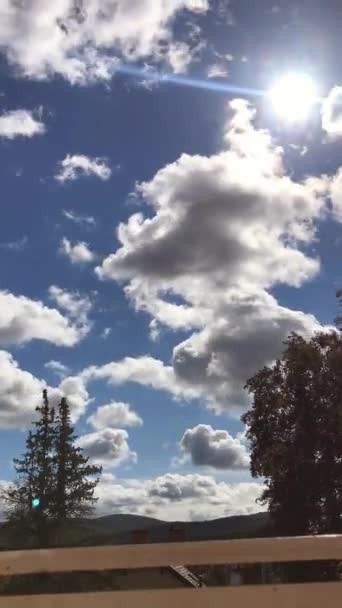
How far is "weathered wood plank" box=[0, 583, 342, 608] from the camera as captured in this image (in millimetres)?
3695

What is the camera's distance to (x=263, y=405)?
99.2 ft

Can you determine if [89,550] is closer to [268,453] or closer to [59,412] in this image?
[268,453]

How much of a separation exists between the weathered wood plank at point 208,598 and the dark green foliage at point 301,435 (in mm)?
23377

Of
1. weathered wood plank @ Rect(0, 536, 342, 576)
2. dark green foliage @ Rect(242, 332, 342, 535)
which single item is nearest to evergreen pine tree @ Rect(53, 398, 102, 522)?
dark green foliage @ Rect(242, 332, 342, 535)

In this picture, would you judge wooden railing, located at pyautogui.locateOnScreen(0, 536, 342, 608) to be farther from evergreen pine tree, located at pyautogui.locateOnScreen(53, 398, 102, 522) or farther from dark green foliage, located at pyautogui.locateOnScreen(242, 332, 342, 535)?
evergreen pine tree, located at pyautogui.locateOnScreen(53, 398, 102, 522)

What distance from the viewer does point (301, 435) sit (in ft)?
91.6

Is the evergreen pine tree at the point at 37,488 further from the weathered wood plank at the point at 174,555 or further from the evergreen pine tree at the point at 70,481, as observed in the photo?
the weathered wood plank at the point at 174,555

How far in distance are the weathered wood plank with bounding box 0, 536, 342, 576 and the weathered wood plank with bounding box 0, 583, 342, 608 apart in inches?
5.7

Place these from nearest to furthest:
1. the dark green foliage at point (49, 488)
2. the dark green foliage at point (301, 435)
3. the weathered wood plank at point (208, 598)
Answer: the weathered wood plank at point (208, 598), the dark green foliage at point (301, 435), the dark green foliage at point (49, 488)

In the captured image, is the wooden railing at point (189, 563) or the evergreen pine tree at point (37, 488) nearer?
the wooden railing at point (189, 563)

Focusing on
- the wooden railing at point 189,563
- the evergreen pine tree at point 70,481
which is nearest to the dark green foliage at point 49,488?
the evergreen pine tree at point 70,481

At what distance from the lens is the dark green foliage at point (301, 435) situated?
26.8 meters

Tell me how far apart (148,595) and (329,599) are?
1.00 meters

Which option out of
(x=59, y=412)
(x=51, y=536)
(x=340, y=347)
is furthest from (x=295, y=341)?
(x=59, y=412)
